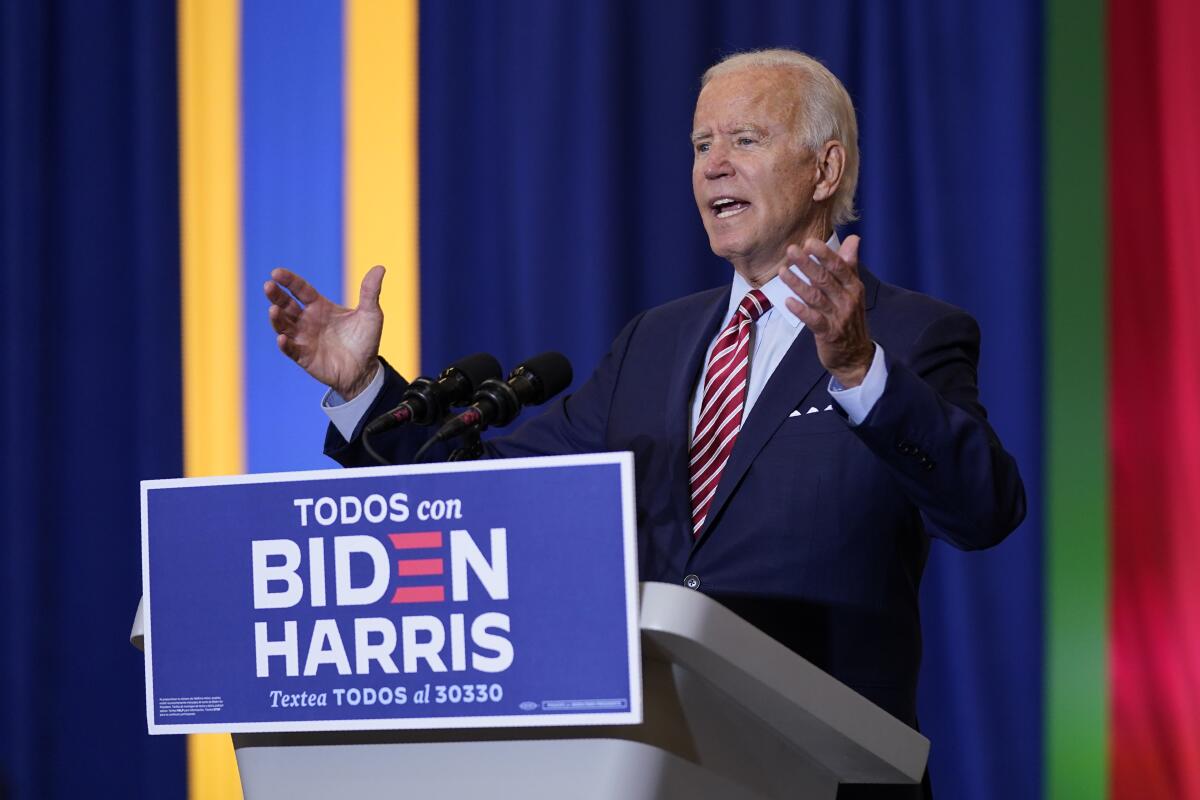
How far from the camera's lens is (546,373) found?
1.75m

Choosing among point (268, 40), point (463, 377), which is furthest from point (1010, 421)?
point (268, 40)

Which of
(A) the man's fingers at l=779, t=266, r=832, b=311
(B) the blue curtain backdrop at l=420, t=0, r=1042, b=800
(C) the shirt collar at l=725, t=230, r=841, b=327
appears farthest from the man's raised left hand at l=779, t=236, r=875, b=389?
(B) the blue curtain backdrop at l=420, t=0, r=1042, b=800

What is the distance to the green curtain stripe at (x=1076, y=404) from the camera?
9.80 feet

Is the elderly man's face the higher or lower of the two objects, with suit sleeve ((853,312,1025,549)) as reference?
higher

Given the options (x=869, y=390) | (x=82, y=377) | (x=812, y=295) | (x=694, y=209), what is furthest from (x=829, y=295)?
(x=82, y=377)

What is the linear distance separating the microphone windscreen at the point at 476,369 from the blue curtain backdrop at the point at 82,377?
205cm

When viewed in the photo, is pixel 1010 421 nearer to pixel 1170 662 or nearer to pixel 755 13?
pixel 1170 662

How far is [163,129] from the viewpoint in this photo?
3.68m

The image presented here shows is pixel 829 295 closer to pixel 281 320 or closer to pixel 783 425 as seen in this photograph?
pixel 783 425

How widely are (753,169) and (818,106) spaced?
0.16 m

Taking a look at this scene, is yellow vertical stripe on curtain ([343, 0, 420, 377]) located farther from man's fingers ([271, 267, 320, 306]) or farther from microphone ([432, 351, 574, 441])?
microphone ([432, 351, 574, 441])

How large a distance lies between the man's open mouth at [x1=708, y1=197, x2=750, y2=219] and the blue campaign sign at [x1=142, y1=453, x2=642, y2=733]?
103 cm

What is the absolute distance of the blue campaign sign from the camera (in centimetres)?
115

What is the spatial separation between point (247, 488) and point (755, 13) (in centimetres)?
231
